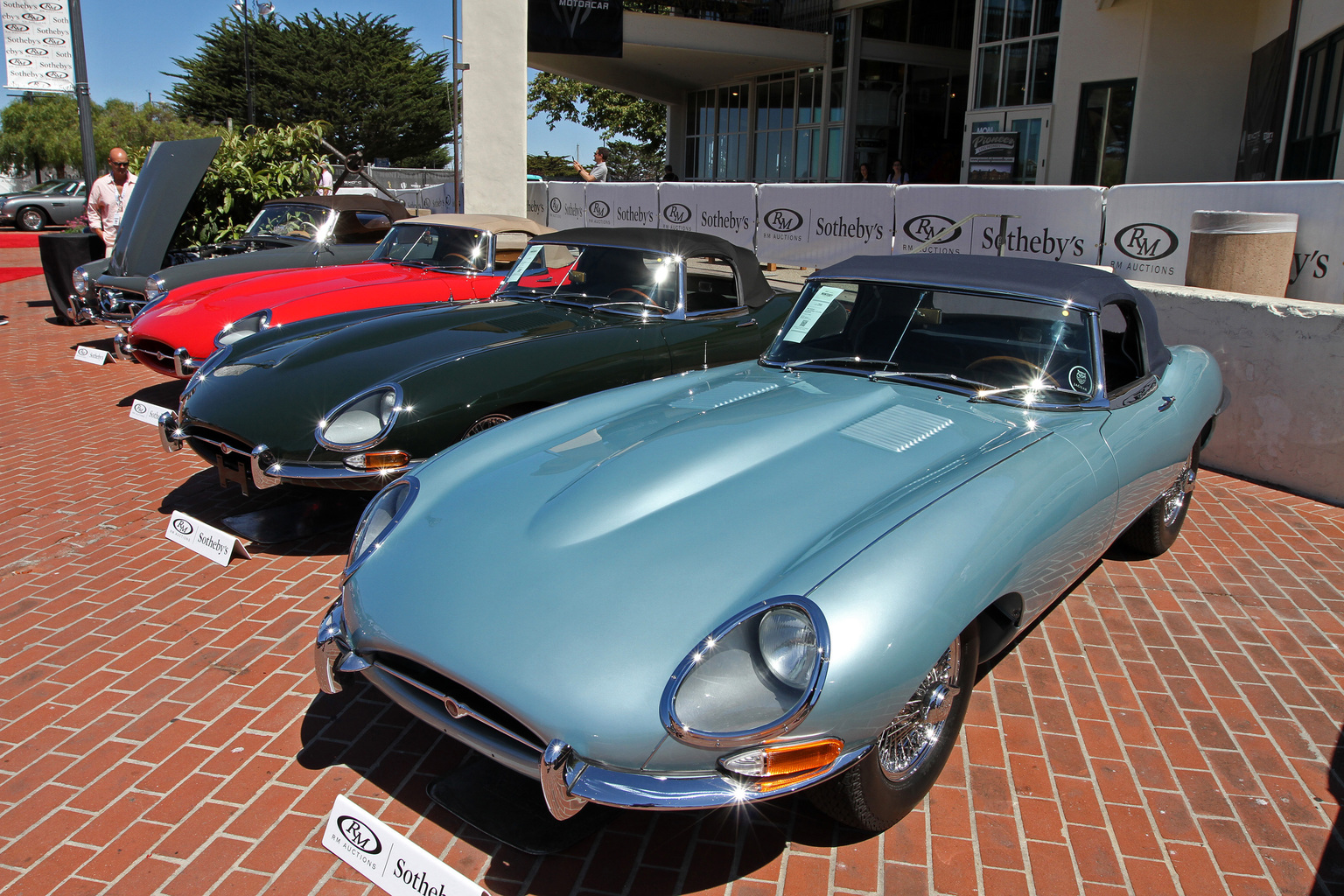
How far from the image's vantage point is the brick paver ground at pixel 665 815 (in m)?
2.36

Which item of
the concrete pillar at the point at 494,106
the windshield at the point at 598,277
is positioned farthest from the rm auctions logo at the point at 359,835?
the concrete pillar at the point at 494,106

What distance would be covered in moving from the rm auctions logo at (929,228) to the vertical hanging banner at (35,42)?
36.2 ft

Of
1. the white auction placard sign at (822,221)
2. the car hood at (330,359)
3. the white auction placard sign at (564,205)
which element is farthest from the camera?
the white auction placard sign at (564,205)

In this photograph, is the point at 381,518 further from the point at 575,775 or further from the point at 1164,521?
the point at 1164,521

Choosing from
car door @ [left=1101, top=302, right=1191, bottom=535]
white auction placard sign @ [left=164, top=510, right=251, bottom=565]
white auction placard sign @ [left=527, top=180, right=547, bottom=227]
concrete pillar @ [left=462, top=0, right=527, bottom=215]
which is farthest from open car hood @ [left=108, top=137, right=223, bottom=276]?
white auction placard sign @ [left=527, top=180, right=547, bottom=227]

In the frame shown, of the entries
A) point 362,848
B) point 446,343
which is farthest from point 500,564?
point 446,343

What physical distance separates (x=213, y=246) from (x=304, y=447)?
6.71 meters

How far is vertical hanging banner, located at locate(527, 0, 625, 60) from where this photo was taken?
2223 cm

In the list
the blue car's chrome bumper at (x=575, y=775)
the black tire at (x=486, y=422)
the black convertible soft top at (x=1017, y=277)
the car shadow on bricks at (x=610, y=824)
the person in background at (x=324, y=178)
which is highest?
the person in background at (x=324, y=178)

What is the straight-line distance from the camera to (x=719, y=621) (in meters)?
2.11

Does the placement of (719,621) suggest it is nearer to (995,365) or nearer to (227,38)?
(995,365)

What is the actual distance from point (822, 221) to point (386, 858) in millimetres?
11595

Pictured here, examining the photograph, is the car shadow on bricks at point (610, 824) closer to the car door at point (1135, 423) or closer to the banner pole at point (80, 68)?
the car door at point (1135, 423)

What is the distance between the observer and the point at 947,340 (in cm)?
356
